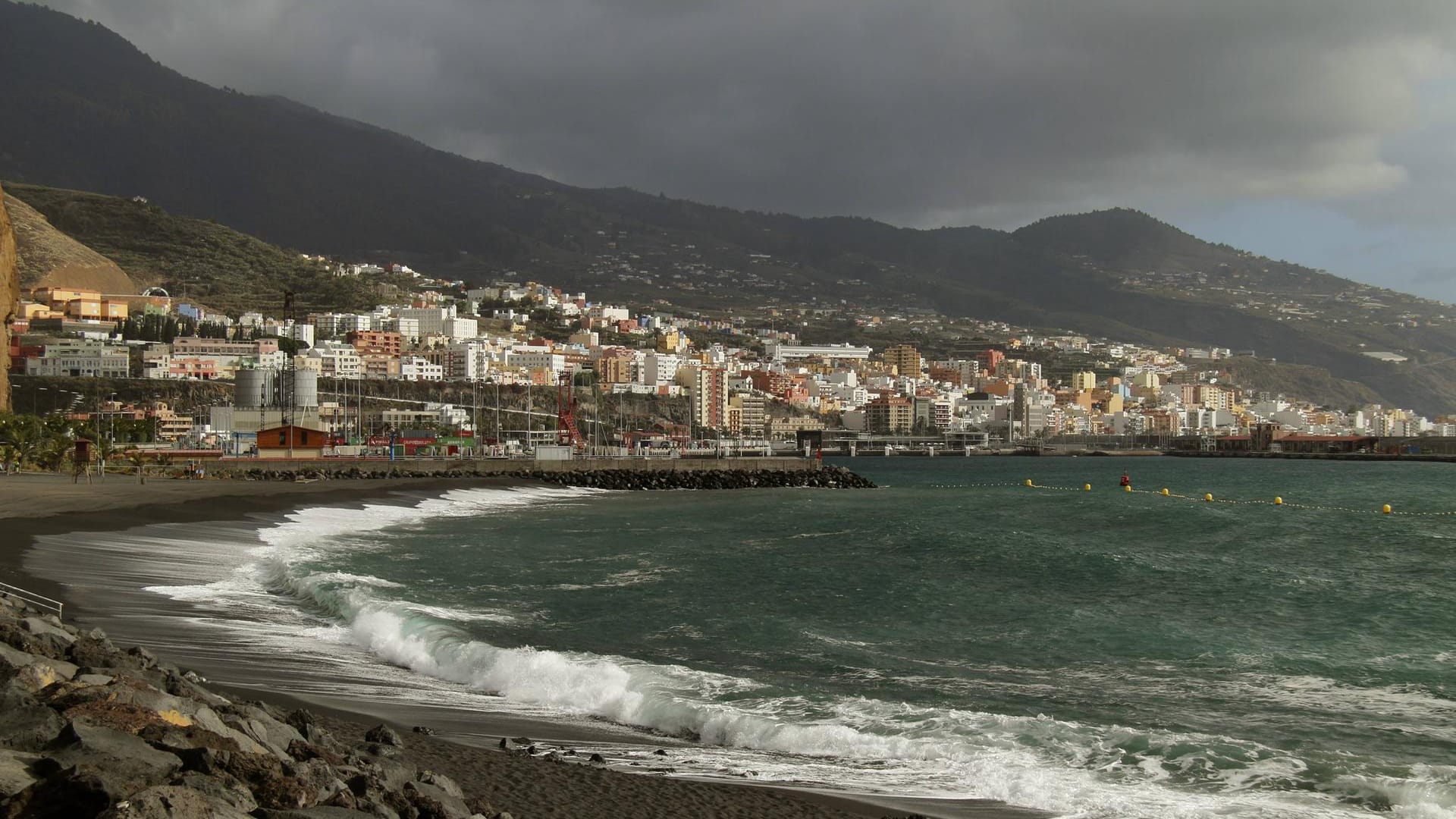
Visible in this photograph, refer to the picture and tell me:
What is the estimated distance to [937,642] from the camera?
587 inches

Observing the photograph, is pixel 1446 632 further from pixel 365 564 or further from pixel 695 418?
pixel 695 418

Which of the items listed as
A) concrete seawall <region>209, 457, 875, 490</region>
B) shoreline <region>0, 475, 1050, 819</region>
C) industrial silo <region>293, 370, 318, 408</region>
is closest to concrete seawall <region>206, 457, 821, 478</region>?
concrete seawall <region>209, 457, 875, 490</region>

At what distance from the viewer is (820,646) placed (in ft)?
47.2

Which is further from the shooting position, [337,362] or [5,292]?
[337,362]

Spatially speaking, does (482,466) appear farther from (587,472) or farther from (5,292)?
(5,292)

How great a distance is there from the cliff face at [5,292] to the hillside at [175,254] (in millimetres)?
99523

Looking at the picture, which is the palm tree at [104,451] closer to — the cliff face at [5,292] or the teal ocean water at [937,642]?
the cliff face at [5,292]

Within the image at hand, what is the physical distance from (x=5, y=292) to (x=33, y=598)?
4866cm

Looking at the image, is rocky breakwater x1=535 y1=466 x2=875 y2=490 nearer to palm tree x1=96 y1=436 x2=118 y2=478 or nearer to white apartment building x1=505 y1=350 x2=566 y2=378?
palm tree x1=96 y1=436 x2=118 y2=478

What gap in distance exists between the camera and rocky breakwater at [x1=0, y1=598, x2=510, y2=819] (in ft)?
15.9

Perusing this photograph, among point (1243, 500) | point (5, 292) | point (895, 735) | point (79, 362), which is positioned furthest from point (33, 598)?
point (79, 362)

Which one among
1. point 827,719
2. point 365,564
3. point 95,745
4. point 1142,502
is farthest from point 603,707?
point 1142,502

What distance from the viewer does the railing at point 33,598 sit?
12649 mm

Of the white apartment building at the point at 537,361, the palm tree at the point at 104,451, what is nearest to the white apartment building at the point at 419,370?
the white apartment building at the point at 537,361
